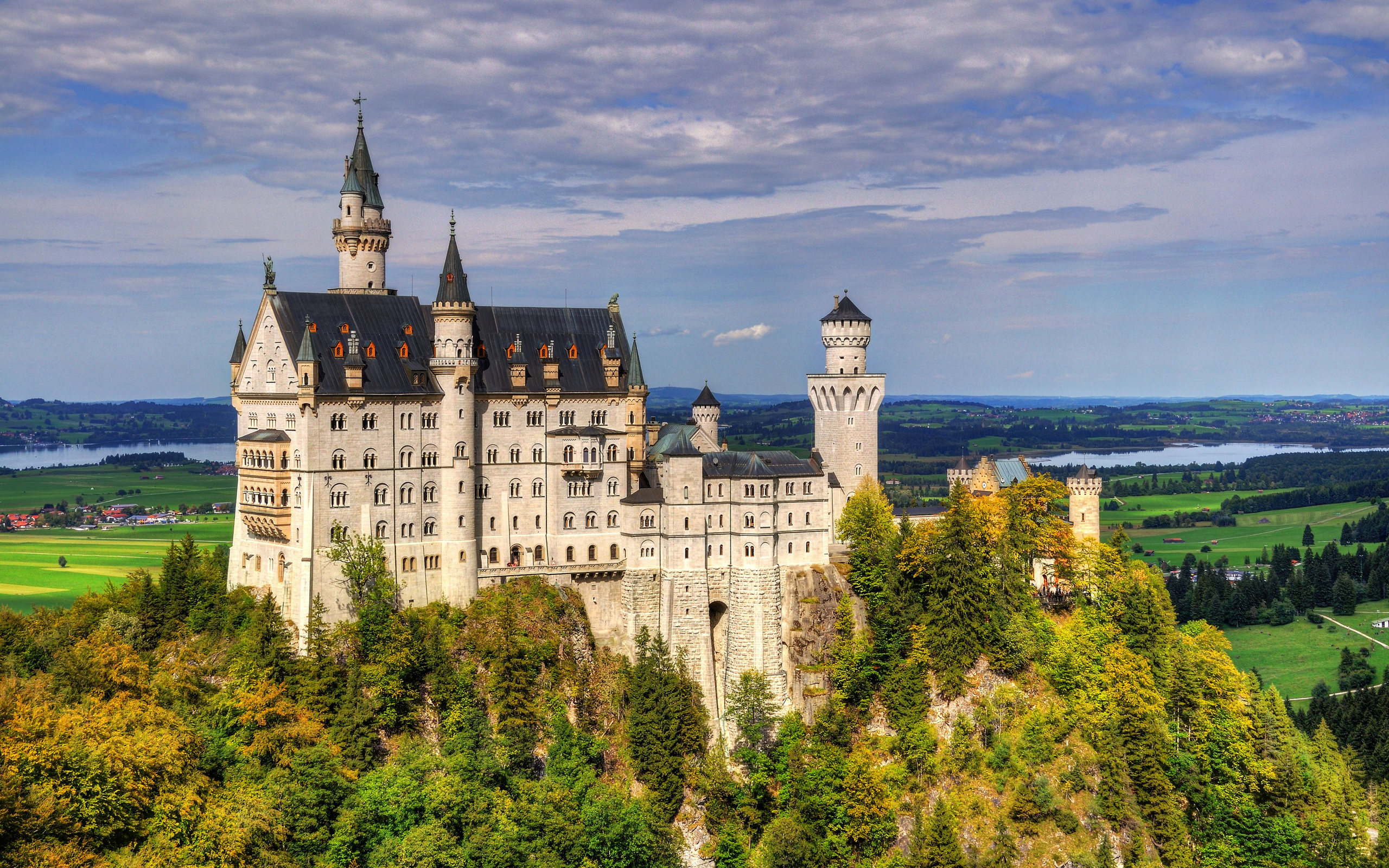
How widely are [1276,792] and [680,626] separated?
133 ft

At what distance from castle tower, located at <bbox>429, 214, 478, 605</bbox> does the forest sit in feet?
8.43

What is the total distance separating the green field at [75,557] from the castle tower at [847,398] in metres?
67.9

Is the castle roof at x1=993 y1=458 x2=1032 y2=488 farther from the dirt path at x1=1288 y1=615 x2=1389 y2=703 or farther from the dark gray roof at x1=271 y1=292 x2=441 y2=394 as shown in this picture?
the dark gray roof at x1=271 y1=292 x2=441 y2=394

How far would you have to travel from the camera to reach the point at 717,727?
83875mm

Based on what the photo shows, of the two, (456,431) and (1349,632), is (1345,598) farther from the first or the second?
(456,431)

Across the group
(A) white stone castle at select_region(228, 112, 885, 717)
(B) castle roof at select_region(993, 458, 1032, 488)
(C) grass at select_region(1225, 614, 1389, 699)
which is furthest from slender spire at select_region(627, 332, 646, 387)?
(C) grass at select_region(1225, 614, 1389, 699)

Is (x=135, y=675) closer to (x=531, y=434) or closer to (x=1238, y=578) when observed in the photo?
(x=531, y=434)

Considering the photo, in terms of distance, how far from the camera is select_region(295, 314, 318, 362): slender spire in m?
76.2

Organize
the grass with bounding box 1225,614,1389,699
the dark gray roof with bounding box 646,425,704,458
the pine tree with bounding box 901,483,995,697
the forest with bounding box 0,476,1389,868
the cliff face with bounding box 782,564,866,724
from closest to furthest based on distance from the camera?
the forest with bounding box 0,476,1389,868 < the pine tree with bounding box 901,483,995,697 < the cliff face with bounding box 782,564,866,724 < the dark gray roof with bounding box 646,425,704,458 < the grass with bounding box 1225,614,1389,699

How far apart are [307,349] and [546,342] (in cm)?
1861

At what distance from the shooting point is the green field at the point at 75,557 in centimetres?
12350

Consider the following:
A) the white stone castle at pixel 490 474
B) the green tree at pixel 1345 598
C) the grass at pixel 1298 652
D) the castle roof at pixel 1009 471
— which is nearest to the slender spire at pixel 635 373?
the white stone castle at pixel 490 474

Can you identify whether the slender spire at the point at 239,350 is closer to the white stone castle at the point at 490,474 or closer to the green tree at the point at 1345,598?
the white stone castle at the point at 490,474

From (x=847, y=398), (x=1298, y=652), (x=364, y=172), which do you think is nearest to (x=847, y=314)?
(x=847, y=398)
